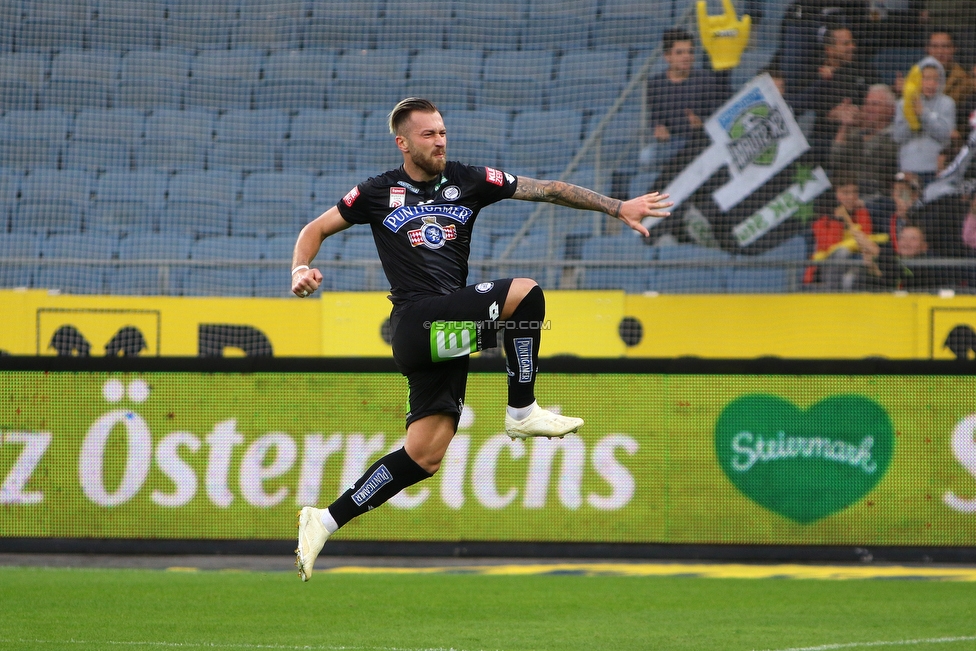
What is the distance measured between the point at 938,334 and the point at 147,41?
9583mm

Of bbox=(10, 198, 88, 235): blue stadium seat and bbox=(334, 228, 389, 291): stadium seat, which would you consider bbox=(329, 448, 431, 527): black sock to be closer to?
bbox=(334, 228, 389, 291): stadium seat

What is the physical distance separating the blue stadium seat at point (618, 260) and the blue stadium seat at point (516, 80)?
107 inches

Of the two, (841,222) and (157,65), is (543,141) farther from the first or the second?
(157,65)

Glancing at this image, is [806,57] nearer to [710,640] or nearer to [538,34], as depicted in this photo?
[538,34]

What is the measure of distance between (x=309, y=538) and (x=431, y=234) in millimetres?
1466

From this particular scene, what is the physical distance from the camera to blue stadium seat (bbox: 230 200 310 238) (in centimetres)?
1252

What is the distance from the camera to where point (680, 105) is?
11656mm

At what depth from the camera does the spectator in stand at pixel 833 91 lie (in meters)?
11.3

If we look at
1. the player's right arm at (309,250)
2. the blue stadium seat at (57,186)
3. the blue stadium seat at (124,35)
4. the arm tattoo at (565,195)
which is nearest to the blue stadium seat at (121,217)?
the blue stadium seat at (57,186)

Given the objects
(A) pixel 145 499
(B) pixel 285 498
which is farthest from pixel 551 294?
(A) pixel 145 499

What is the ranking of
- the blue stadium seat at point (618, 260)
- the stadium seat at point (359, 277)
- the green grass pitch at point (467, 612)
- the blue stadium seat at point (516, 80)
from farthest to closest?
1. the blue stadium seat at point (516, 80)
2. the stadium seat at point (359, 277)
3. the blue stadium seat at point (618, 260)
4. the green grass pitch at point (467, 612)

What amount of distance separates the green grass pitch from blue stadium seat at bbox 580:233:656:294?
316 cm

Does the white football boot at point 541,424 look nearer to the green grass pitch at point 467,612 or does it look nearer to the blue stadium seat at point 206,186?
the green grass pitch at point 467,612

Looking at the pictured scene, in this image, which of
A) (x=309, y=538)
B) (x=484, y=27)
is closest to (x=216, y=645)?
(x=309, y=538)
